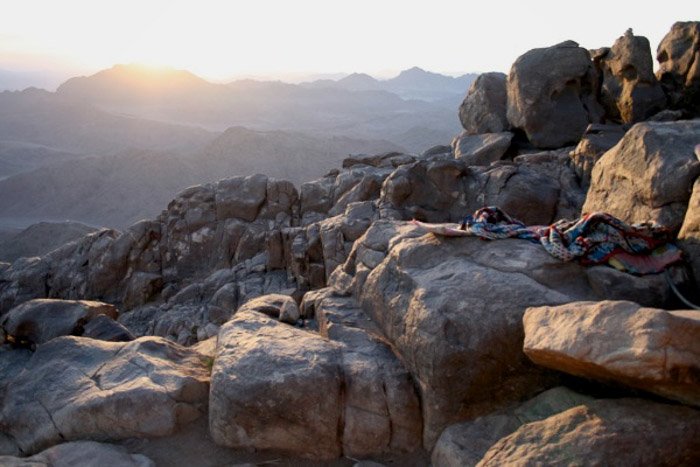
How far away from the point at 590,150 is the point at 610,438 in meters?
9.57

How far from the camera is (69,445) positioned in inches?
213

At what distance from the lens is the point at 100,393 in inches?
231

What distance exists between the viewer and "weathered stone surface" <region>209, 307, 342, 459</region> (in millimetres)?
5285

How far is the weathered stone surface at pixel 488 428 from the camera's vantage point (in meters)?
4.54

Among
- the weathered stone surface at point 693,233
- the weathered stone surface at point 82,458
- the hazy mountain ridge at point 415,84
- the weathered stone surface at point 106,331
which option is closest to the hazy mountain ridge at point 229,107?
the hazy mountain ridge at point 415,84

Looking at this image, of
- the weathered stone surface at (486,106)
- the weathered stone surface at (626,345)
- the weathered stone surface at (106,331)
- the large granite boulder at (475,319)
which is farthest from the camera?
the weathered stone surface at (486,106)

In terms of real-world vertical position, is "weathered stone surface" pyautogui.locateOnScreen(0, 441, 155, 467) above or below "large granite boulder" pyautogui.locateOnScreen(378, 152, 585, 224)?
below

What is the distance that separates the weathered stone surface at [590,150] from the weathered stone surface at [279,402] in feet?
28.2

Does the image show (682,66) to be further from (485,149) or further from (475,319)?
(475,319)

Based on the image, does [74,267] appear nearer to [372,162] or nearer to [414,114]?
[372,162]

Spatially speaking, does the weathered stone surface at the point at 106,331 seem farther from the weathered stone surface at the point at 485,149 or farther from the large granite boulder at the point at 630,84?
the large granite boulder at the point at 630,84

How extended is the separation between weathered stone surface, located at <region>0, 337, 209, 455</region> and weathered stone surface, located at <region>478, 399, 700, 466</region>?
3.28 meters

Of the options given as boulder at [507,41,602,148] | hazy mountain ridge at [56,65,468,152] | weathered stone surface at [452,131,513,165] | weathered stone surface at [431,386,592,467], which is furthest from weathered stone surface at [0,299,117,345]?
hazy mountain ridge at [56,65,468,152]

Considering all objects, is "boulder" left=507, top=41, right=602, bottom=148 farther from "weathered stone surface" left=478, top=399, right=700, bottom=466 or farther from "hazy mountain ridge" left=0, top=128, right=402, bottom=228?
"hazy mountain ridge" left=0, top=128, right=402, bottom=228
